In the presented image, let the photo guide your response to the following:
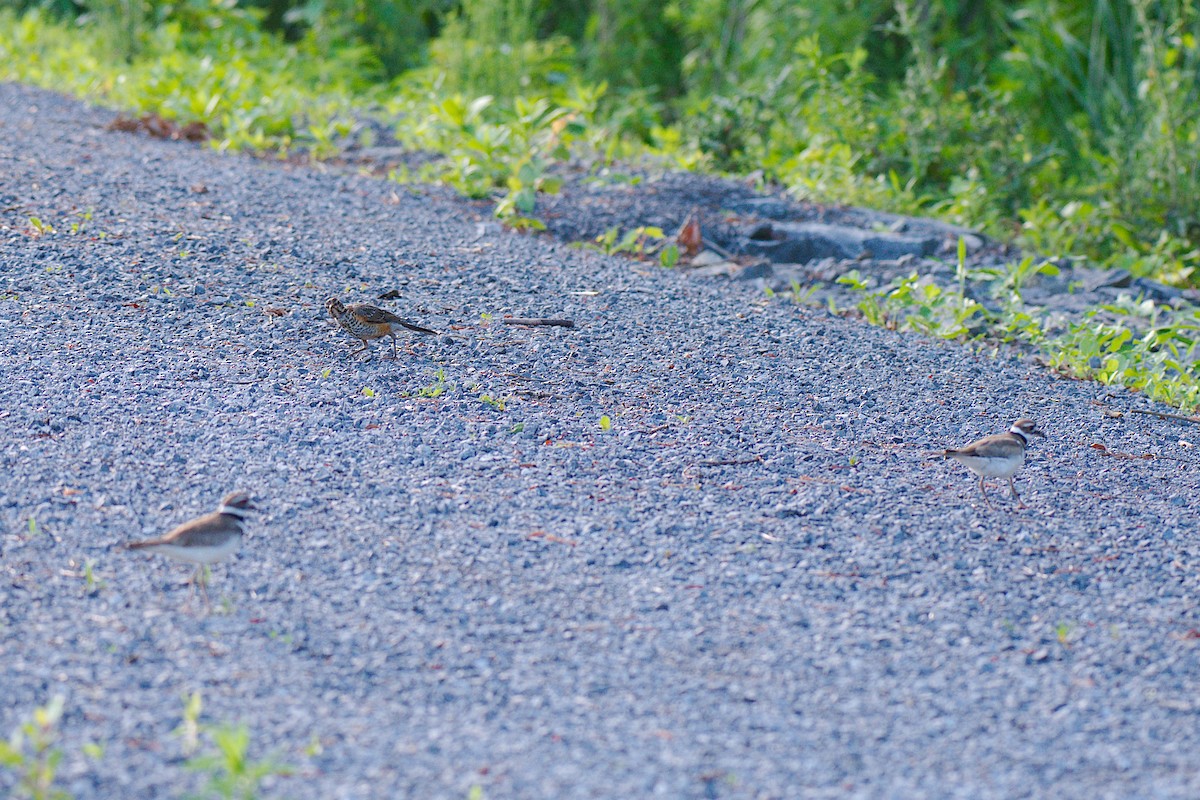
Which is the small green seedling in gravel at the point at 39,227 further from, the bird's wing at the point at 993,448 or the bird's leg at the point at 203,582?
the bird's wing at the point at 993,448

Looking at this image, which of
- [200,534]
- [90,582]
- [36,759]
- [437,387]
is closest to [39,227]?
[437,387]

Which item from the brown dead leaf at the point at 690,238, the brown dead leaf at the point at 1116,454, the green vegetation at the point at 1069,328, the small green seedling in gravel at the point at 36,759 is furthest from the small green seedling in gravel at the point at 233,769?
the brown dead leaf at the point at 690,238

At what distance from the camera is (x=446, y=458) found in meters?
3.96

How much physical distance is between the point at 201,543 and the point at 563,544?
989mm

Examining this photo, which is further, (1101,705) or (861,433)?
(861,433)

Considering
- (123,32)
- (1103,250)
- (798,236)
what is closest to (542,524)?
(798,236)

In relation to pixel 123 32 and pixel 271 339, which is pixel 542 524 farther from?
pixel 123 32

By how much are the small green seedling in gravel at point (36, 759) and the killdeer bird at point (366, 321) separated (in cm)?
238

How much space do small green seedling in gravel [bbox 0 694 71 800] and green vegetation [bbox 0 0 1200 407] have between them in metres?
3.83

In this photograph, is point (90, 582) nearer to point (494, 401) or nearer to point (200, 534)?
point (200, 534)

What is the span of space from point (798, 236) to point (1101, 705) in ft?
15.3

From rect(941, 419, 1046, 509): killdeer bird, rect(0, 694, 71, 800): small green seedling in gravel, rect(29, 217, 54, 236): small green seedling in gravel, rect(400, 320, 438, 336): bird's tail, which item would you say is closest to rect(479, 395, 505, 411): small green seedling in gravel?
rect(400, 320, 438, 336): bird's tail

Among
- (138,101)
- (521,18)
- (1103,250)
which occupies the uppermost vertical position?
(521,18)

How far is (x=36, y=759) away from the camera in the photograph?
2416 mm
